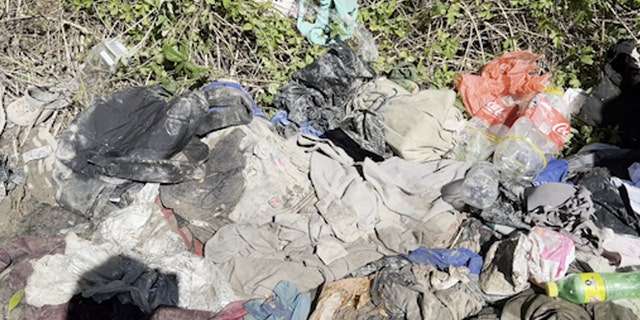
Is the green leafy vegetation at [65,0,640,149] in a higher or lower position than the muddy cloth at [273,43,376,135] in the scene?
higher

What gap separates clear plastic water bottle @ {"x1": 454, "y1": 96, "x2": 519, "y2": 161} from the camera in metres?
3.54

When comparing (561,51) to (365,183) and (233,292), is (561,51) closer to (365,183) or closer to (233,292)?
(365,183)

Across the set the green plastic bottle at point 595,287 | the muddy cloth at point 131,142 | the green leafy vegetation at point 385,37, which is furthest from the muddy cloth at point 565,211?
the muddy cloth at point 131,142

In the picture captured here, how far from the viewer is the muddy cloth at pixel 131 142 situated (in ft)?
10.3

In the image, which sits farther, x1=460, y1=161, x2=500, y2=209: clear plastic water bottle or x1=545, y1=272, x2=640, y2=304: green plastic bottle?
x1=460, y1=161, x2=500, y2=209: clear plastic water bottle

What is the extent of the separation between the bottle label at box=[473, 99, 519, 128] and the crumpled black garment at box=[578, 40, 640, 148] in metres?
0.53

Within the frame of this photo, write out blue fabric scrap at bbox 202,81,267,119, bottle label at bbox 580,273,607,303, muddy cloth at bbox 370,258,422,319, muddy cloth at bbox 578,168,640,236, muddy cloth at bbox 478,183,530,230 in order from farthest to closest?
blue fabric scrap at bbox 202,81,267,119 → muddy cloth at bbox 478,183,530,230 → muddy cloth at bbox 578,168,640,236 → muddy cloth at bbox 370,258,422,319 → bottle label at bbox 580,273,607,303

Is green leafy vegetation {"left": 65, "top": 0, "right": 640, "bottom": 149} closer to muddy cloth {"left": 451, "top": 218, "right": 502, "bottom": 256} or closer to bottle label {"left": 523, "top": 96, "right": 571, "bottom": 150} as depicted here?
bottle label {"left": 523, "top": 96, "right": 571, "bottom": 150}

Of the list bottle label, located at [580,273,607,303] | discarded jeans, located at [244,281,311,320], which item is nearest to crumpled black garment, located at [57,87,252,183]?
discarded jeans, located at [244,281,311,320]

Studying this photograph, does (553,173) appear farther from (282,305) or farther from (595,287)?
(282,305)

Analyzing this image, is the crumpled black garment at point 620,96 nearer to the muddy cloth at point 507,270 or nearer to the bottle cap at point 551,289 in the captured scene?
the muddy cloth at point 507,270

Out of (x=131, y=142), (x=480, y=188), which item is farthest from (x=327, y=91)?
(x=131, y=142)

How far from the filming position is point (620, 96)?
361 centimetres

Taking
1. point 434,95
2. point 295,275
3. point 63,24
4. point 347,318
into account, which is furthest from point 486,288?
point 63,24
